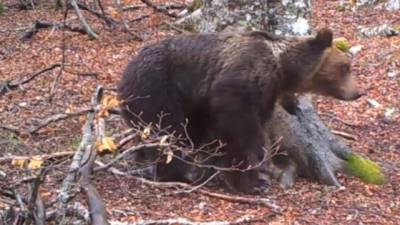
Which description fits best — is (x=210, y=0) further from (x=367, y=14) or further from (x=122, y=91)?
(x=367, y=14)

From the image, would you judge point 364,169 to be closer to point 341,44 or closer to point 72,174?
point 341,44

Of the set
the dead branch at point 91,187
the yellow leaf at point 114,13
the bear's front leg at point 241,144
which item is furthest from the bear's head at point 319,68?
the yellow leaf at point 114,13

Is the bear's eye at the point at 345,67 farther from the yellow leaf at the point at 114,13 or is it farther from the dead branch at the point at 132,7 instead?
the dead branch at the point at 132,7

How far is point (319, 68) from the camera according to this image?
5.89 m

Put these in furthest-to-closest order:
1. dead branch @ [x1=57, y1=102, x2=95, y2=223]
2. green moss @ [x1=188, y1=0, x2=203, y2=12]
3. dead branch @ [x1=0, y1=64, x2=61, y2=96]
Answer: green moss @ [x1=188, y1=0, x2=203, y2=12] < dead branch @ [x1=0, y1=64, x2=61, y2=96] < dead branch @ [x1=57, y1=102, x2=95, y2=223]

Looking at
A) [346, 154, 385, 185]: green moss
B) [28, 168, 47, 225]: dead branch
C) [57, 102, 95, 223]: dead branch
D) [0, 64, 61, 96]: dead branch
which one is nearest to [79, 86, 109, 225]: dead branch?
[57, 102, 95, 223]: dead branch

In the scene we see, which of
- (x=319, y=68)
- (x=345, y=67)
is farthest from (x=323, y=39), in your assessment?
(x=345, y=67)

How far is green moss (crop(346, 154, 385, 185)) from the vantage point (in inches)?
238

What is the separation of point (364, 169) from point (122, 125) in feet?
7.42

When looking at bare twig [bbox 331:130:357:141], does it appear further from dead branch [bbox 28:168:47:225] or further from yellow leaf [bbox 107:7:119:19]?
yellow leaf [bbox 107:7:119:19]

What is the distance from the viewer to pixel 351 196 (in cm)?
571

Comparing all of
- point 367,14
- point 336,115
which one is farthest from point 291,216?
point 367,14

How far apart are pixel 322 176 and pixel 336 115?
2.00 meters

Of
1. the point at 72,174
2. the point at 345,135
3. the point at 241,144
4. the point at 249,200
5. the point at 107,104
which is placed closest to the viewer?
the point at 107,104
